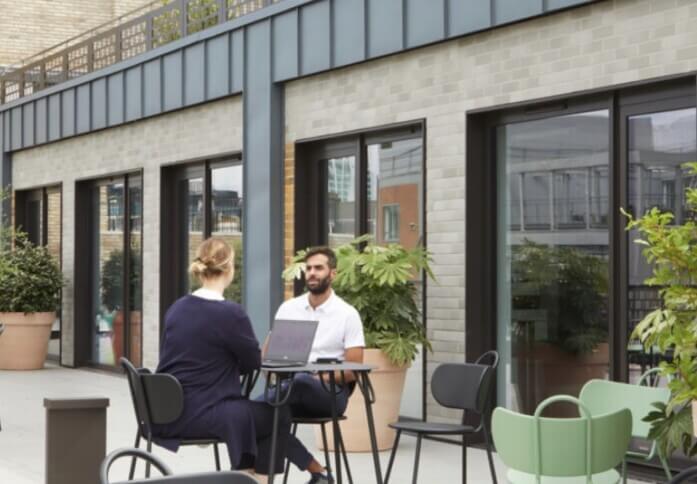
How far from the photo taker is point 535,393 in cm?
1024

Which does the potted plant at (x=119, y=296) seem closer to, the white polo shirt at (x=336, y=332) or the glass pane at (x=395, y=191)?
the glass pane at (x=395, y=191)

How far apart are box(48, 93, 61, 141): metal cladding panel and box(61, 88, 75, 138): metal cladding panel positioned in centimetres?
14

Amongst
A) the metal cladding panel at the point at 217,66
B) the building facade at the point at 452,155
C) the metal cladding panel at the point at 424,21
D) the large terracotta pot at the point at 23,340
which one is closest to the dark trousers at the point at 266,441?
the building facade at the point at 452,155

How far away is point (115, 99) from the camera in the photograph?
1683 centimetres

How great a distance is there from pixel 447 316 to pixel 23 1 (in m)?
19.8

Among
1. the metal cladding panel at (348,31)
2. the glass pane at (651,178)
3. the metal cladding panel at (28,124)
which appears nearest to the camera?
the glass pane at (651,178)

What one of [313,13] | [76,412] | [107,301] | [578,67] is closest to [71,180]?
[107,301]

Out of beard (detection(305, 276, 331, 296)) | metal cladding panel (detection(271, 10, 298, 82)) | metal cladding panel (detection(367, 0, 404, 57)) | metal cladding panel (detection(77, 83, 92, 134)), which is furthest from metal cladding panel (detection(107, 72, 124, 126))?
beard (detection(305, 276, 331, 296))

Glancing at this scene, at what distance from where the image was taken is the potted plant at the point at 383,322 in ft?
33.0

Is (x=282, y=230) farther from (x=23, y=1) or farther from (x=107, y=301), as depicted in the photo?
(x=23, y=1)

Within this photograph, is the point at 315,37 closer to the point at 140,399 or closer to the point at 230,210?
the point at 230,210

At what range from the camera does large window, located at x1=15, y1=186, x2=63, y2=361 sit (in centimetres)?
1938

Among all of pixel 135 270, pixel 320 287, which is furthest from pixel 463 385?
pixel 135 270

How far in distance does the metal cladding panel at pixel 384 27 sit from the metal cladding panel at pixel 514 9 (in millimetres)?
1273
